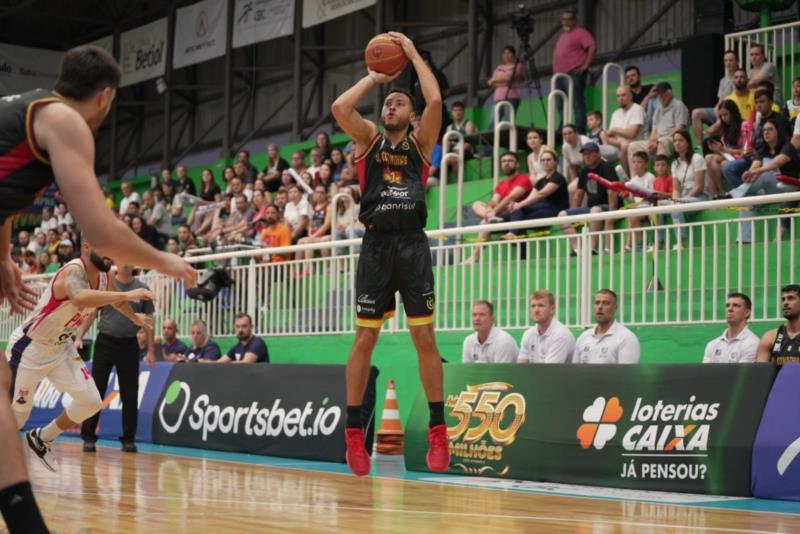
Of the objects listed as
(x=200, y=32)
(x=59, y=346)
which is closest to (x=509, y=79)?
(x=59, y=346)

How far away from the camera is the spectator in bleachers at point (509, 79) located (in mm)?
18484

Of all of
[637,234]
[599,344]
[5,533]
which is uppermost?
[637,234]

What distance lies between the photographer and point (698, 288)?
10.7 m

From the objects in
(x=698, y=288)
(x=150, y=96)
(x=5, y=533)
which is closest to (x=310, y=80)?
(x=150, y=96)

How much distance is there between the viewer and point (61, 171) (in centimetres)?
407

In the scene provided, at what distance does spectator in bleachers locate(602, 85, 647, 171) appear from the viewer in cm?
1514

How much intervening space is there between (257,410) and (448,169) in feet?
23.1

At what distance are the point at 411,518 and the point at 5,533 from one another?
235 cm

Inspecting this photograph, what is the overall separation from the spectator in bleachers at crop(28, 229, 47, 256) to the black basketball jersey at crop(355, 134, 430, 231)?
19410 millimetres

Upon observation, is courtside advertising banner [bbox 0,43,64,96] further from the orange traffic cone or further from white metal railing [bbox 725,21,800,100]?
the orange traffic cone

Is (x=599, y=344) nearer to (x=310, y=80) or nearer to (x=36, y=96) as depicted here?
(x=36, y=96)

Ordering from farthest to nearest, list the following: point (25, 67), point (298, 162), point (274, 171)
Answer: point (25, 67)
point (274, 171)
point (298, 162)

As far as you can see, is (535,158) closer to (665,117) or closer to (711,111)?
(665,117)

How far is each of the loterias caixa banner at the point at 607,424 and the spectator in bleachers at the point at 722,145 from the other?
4080 millimetres
